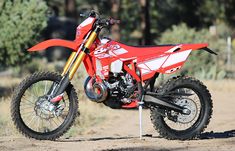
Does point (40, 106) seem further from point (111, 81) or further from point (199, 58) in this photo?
point (199, 58)

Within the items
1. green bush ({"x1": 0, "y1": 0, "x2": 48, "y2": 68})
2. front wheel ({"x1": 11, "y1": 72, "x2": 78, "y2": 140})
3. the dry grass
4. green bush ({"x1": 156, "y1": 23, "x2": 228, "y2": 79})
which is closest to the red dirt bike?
front wheel ({"x1": 11, "y1": 72, "x2": 78, "y2": 140})

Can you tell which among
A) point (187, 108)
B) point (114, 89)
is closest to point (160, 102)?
point (187, 108)

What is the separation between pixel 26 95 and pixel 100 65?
3.68ft

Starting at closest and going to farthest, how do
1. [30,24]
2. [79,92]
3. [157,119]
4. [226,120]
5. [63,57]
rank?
[157,119]
[226,120]
[79,92]
[30,24]
[63,57]

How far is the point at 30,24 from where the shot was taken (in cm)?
1912

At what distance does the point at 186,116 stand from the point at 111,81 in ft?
3.75

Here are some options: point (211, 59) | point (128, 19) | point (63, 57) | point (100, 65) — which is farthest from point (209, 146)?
point (128, 19)

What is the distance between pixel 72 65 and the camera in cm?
924

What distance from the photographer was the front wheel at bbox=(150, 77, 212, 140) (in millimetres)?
9273

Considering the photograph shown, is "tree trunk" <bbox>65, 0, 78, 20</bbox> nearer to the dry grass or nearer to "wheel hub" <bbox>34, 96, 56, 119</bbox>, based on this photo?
the dry grass

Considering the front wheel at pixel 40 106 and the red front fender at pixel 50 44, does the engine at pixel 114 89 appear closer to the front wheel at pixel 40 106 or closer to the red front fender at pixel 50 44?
the front wheel at pixel 40 106

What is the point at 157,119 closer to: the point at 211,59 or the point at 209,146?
the point at 209,146

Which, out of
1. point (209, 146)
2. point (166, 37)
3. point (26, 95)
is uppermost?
point (166, 37)

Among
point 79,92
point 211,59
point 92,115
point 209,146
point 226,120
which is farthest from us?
point 211,59
